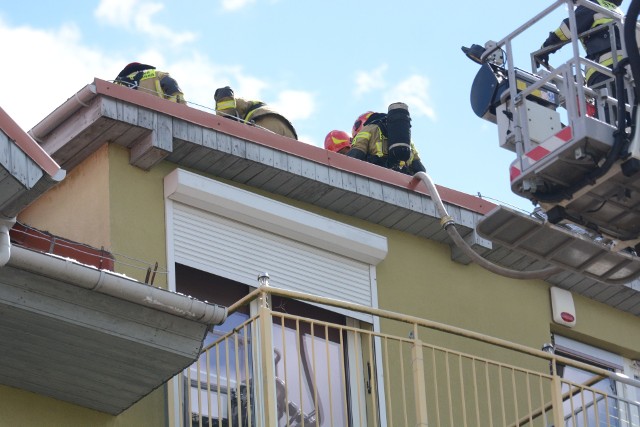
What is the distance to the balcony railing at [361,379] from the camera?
1119 centimetres

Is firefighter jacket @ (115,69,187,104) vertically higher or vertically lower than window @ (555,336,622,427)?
higher

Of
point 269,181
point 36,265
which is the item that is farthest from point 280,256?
point 36,265

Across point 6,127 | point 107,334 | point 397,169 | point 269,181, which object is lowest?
point 107,334

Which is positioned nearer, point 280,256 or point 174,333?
point 174,333

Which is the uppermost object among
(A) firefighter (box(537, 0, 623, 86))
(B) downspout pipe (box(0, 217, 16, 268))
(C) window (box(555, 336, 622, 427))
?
(A) firefighter (box(537, 0, 623, 86))

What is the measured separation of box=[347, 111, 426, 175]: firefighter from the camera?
1561 cm

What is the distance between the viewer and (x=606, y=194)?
12.3 m

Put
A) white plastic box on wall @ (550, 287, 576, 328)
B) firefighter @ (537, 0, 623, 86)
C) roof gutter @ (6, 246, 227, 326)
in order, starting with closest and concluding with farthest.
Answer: roof gutter @ (6, 246, 227, 326) → firefighter @ (537, 0, 623, 86) → white plastic box on wall @ (550, 287, 576, 328)

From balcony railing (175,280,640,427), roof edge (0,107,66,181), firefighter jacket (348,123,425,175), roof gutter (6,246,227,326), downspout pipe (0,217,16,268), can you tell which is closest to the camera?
roof edge (0,107,66,181)

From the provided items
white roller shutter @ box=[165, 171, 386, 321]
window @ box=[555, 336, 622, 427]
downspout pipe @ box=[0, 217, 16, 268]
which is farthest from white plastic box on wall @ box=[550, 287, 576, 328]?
downspout pipe @ box=[0, 217, 16, 268]

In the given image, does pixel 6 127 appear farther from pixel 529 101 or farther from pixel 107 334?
pixel 529 101

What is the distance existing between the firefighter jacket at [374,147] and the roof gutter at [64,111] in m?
3.76

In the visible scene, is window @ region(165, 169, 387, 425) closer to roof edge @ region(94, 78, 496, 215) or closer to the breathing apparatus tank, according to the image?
roof edge @ region(94, 78, 496, 215)

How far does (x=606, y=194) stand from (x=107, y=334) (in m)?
3.77
